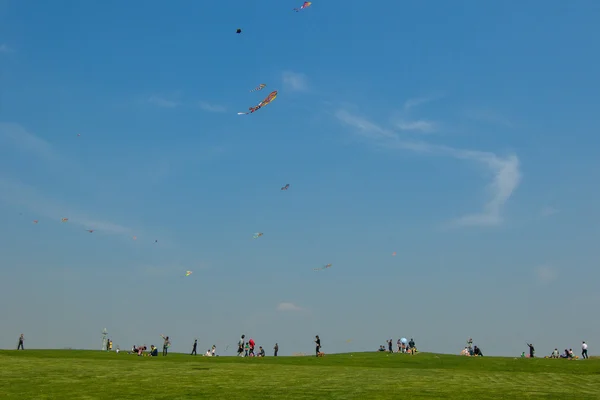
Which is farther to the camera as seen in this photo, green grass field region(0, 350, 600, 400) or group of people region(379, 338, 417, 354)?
group of people region(379, 338, 417, 354)

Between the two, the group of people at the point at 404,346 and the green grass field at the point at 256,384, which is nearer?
the green grass field at the point at 256,384

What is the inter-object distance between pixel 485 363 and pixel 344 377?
22.8 metres

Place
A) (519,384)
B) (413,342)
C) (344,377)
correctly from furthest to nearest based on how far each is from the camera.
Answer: (413,342) → (344,377) → (519,384)

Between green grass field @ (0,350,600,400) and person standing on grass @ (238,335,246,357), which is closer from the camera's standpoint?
green grass field @ (0,350,600,400)

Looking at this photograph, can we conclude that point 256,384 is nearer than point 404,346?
Yes

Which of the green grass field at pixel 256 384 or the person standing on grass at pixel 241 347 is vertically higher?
the person standing on grass at pixel 241 347

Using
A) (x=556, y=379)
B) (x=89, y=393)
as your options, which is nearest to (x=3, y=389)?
(x=89, y=393)

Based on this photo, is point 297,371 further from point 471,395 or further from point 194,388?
point 471,395

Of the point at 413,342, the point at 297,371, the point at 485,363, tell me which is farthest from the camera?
the point at 413,342

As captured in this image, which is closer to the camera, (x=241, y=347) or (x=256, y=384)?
(x=256, y=384)

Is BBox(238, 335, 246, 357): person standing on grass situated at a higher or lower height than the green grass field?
higher

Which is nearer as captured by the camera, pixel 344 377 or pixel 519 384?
pixel 519 384

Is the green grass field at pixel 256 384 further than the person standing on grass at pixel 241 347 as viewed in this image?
No

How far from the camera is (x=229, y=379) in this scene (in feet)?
104
